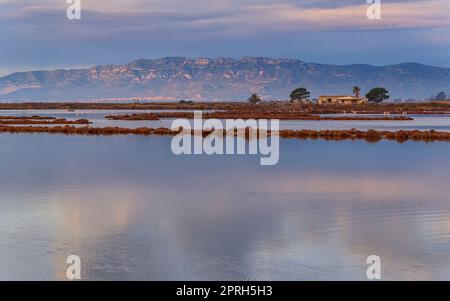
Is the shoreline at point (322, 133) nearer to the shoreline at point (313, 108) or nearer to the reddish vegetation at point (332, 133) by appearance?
the reddish vegetation at point (332, 133)

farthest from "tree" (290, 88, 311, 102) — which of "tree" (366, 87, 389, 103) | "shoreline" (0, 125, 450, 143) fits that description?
"shoreline" (0, 125, 450, 143)

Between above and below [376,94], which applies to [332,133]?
below

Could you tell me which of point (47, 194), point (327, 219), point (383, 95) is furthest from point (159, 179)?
point (383, 95)

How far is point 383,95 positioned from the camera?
141m

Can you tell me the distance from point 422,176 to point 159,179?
8.45m

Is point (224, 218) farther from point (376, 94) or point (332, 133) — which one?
point (376, 94)

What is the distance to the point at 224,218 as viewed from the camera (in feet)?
50.0

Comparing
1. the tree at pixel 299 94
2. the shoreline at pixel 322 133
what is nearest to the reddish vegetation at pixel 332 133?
the shoreline at pixel 322 133

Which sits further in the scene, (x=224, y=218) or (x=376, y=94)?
(x=376, y=94)

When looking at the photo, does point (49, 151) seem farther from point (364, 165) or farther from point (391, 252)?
point (391, 252)

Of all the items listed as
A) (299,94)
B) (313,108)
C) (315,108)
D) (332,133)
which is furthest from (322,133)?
(299,94)

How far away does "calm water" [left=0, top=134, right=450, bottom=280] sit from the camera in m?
11.5

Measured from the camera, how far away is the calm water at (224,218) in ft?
37.9

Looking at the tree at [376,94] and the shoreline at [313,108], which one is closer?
the shoreline at [313,108]
